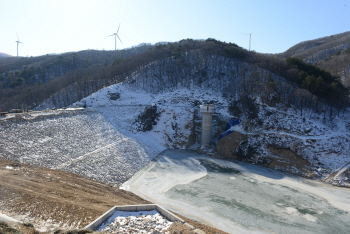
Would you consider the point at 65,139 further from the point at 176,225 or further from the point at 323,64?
the point at 323,64

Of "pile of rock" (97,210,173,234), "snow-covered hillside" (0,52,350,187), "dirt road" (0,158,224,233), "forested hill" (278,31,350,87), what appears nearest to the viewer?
"pile of rock" (97,210,173,234)

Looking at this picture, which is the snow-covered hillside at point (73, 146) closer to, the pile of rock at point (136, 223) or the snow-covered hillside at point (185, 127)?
the snow-covered hillside at point (185, 127)

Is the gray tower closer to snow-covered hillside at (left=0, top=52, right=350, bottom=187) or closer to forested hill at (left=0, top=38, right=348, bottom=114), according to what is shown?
snow-covered hillside at (left=0, top=52, right=350, bottom=187)

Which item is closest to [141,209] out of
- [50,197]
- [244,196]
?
[50,197]

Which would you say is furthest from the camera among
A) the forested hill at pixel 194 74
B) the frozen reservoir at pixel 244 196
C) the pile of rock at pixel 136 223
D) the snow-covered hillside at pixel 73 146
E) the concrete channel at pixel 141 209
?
the forested hill at pixel 194 74

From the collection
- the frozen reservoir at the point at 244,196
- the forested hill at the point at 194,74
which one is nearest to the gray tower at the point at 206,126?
the frozen reservoir at the point at 244,196

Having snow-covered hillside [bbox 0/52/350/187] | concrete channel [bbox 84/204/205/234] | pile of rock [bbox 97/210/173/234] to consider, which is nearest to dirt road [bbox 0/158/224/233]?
concrete channel [bbox 84/204/205/234]
